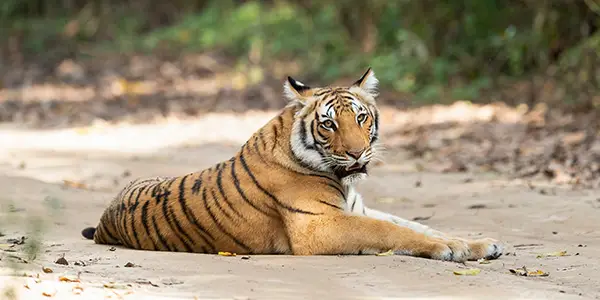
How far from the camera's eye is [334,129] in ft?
19.5

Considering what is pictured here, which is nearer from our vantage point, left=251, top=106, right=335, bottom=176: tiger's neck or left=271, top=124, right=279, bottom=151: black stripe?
left=251, top=106, right=335, bottom=176: tiger's neck

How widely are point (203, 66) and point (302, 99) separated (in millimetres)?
15586

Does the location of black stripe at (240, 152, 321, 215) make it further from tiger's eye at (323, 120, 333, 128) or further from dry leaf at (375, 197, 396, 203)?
dry leaf at (375, 197, 396, 203)

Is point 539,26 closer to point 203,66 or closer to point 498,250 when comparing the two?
point 203,66

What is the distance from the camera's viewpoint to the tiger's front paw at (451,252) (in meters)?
5.63

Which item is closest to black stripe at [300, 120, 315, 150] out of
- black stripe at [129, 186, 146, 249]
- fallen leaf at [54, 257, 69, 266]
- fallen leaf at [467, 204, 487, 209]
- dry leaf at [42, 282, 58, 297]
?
black stripe at [129, 186, 146, 249]

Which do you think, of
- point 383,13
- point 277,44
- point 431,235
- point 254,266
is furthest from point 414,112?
point 254,266

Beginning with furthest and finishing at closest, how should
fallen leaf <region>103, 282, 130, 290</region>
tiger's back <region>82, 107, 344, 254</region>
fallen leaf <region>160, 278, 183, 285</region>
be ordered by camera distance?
1. tiger's back <region>82, 107, 344, 254</region>
2. fallen leaf <region>160, 278, 183, 285</region>
3. fallen leaf <region>103, 282, 130, 290</region>

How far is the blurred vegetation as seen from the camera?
15.3 metres

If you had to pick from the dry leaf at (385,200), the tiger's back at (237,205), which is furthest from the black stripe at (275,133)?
the dry leaf at (385,200)

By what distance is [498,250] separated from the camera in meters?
5.78

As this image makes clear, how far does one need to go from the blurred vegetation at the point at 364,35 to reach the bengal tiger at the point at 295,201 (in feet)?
26.3

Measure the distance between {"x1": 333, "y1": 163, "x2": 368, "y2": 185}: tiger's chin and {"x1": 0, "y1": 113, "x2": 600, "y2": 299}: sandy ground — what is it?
58 centimetres

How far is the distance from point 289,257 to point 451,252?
917mm
